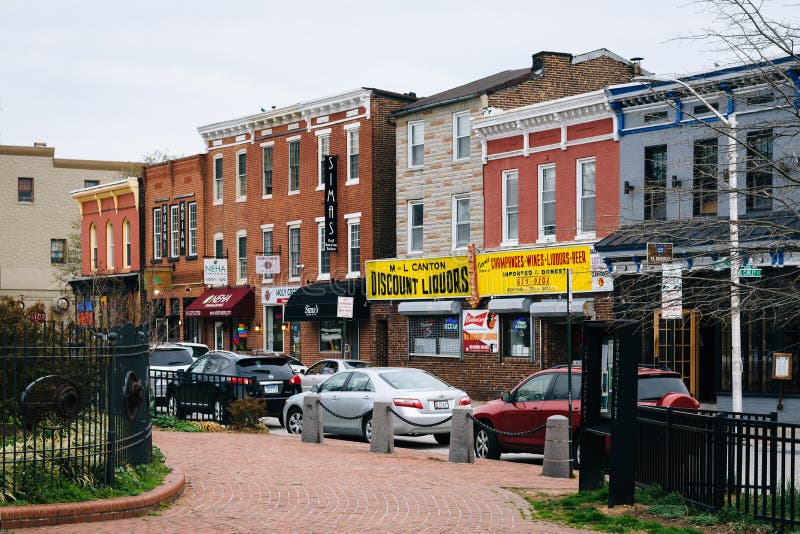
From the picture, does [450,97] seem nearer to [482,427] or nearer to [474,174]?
[474,174]

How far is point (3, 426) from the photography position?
11648mm

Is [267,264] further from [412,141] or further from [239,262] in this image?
[412,141]

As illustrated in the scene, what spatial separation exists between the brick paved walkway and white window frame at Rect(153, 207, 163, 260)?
36.4m

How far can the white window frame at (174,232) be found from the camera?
53834mm

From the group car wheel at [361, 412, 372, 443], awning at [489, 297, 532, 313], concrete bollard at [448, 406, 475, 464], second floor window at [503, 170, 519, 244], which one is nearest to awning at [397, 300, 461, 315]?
awning at [489, 297, 532, 313]

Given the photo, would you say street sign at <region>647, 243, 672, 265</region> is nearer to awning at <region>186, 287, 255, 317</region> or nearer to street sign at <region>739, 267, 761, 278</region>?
street sign at <region>739, 267, 761, 278</region>

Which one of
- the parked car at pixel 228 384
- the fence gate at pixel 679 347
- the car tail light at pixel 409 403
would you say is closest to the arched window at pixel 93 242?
the parked car at pixel 228 384

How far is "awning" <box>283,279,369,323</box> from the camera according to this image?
4188cm

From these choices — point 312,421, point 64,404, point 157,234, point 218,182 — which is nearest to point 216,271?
point 218,182

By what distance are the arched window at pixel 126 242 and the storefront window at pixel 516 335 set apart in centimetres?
2784

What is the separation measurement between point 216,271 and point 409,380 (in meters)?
28.6

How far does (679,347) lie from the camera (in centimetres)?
3078

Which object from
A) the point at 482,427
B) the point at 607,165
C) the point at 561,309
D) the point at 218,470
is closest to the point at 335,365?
the point at 561,309

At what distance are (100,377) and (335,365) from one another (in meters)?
20.2
